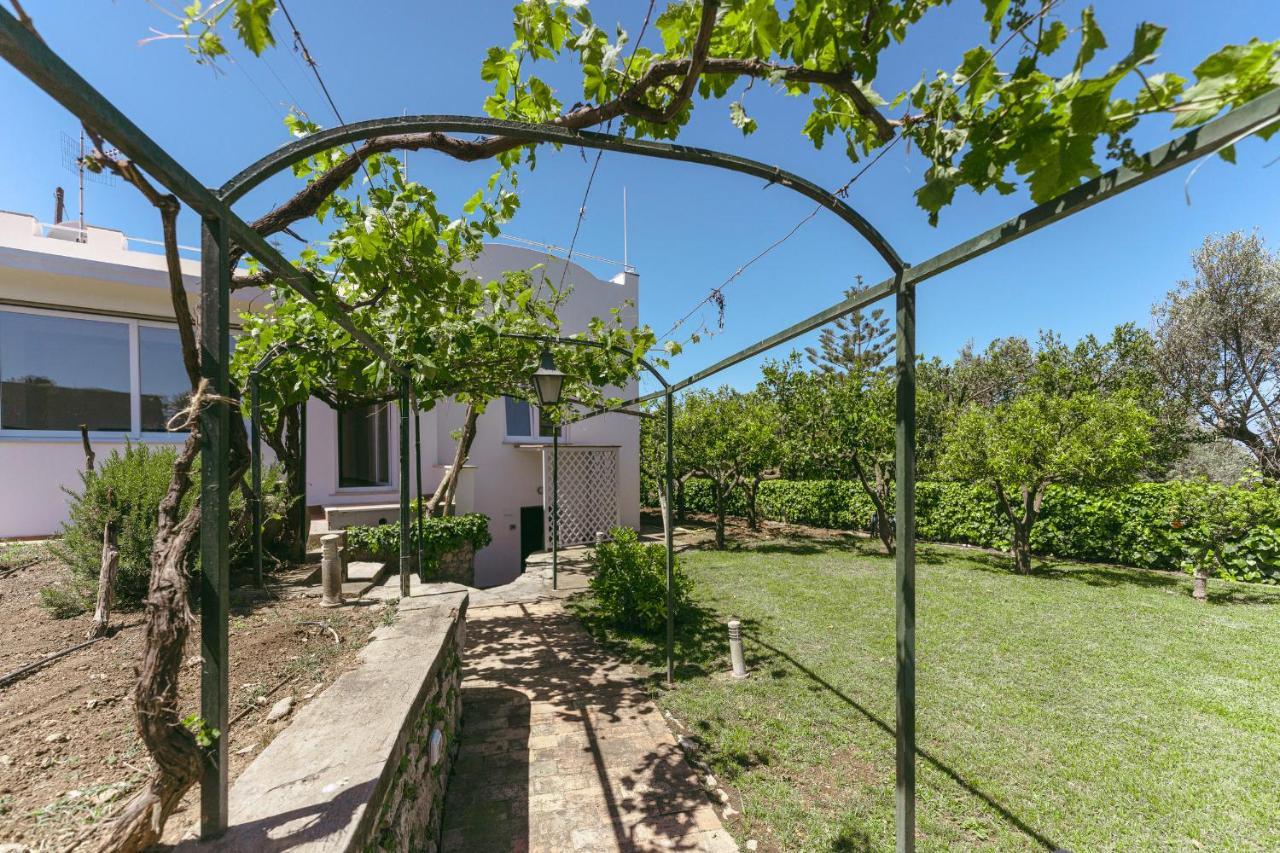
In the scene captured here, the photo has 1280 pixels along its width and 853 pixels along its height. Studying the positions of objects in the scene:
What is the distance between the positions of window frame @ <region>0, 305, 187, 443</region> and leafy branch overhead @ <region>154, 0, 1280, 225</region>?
7090 millimetres

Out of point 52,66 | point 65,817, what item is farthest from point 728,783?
point 52,66

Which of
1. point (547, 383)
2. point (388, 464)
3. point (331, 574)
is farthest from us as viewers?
point (388, 464)

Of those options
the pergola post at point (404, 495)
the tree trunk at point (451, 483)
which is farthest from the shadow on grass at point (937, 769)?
the tree trunk at point (451, 483)

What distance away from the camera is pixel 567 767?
10.5ft

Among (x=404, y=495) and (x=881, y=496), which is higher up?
(x=404, y=495)

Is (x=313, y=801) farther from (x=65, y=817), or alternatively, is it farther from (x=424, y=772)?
(x=424, y=772)

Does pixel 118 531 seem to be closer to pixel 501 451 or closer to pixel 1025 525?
pixel 501 451

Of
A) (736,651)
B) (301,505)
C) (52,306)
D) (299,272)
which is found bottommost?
(736,651)

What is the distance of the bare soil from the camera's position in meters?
1.54

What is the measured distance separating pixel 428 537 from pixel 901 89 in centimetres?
773

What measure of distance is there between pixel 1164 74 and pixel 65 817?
342 cm

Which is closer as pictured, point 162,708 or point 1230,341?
point 162,708

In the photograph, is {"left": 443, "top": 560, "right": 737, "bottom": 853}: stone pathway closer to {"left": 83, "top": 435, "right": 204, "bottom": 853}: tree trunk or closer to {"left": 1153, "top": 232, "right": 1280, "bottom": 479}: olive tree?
{"left": 83, "top": 435, "right": 204, "bottom": 853}: tree trunk

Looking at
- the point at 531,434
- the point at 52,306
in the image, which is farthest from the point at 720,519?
the point at 52,306
